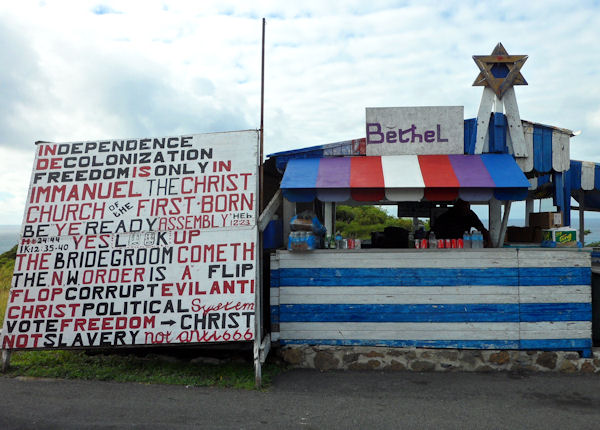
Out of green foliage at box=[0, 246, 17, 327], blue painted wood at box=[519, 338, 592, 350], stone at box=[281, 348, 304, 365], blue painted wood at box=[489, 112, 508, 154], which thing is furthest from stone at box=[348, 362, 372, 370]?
green foliage at box=[0, 246, 17, 327]

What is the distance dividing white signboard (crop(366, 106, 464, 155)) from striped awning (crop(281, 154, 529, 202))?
24cm

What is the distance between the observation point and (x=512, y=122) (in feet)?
22.6

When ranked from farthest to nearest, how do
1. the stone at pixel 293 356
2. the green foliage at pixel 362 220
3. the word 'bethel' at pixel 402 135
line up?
the green foliage at pixel 362 220, the word 'bethel' at pixel 402 135, the stone at pixel 293 356

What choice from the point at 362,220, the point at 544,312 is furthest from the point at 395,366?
the point at 362,220

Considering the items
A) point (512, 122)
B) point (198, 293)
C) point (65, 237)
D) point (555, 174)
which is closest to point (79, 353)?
point (65, 237)

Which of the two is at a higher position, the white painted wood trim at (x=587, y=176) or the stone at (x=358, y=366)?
the white painted wood trim at (x=587, y=176)

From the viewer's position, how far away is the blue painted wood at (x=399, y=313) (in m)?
6.19

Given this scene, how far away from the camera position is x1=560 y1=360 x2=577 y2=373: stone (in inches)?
241

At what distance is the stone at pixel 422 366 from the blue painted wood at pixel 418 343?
23 centimetres

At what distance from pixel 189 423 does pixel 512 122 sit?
6.38 m

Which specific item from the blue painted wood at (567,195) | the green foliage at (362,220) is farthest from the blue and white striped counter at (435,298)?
the green foliage at (362,220)

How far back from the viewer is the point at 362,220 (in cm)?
2328

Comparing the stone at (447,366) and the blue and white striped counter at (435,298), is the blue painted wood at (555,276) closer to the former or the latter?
the blue and white striped counter at (435,298)

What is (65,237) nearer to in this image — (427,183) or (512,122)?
(427,183)
